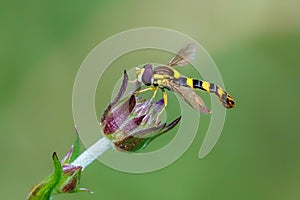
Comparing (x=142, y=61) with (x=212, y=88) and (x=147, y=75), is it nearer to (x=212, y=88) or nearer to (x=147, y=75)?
(x=212, y=88)

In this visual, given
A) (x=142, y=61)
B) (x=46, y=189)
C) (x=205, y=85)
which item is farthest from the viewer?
(x=142, y=61)

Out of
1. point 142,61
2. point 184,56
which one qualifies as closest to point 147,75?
point 184,56

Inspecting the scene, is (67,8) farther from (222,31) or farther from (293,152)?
(293,152)

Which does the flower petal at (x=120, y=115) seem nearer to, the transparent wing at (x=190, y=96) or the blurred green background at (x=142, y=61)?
the transparent wing at (x=190, y=96)

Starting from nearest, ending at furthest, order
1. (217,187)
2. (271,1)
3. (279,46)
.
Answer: (217,187) → (279,46) → (271,1)

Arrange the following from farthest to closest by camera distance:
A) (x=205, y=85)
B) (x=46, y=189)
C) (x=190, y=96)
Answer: (x=205, y=85), (x=190, y=96), (x=46, y=189)

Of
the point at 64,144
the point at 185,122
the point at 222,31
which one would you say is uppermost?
the point at 222,31

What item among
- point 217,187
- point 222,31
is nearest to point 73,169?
point 217,187
